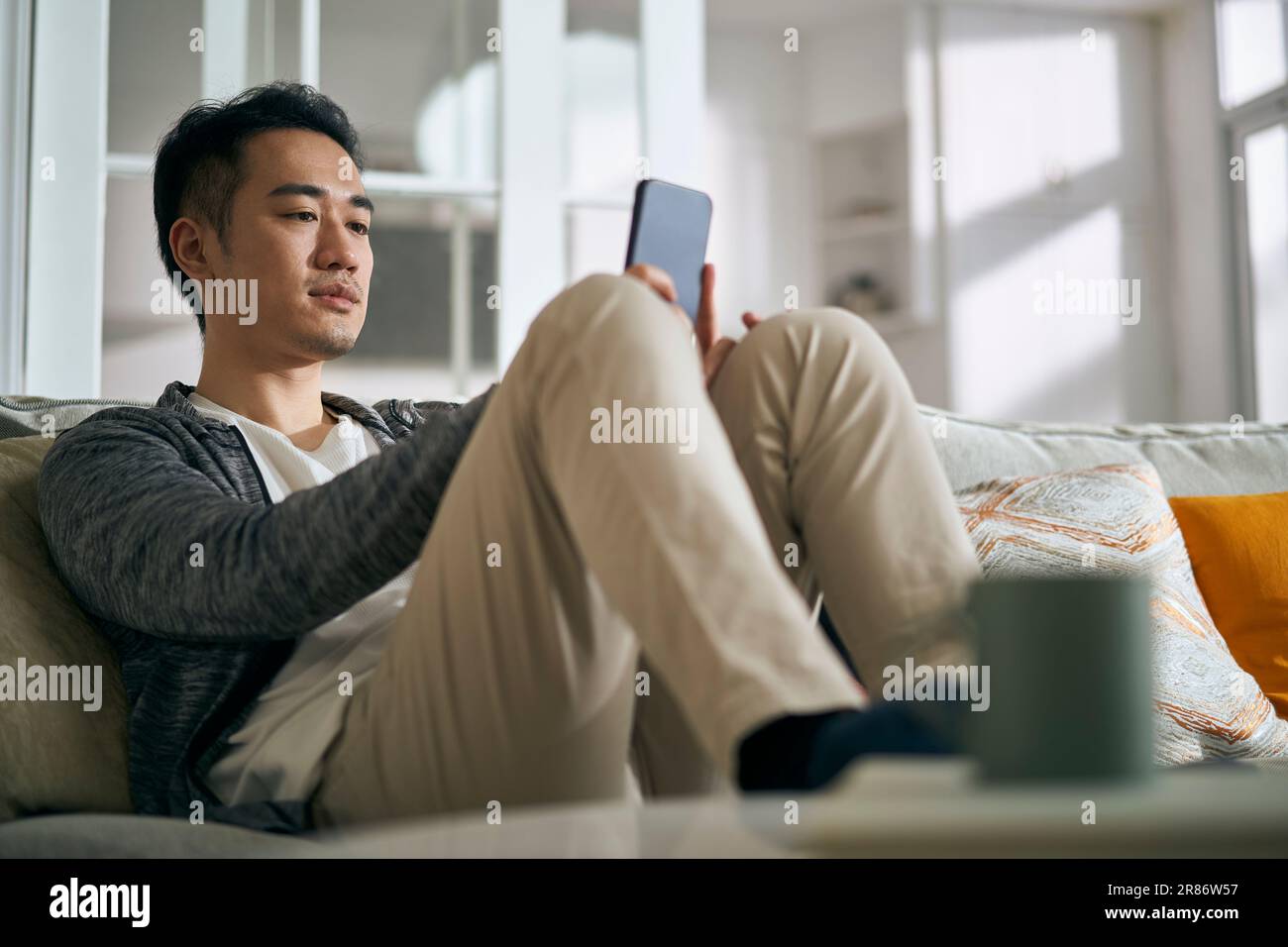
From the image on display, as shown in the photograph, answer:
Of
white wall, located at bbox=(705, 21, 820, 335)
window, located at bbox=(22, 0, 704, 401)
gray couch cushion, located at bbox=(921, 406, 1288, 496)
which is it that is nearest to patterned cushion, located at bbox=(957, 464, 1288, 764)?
gray couch cushion, located at bbox=(921, 406, 1288, 496)

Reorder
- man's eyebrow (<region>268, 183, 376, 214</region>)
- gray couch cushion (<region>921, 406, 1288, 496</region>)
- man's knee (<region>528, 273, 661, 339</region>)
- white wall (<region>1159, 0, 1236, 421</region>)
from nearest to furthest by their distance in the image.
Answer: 1. man's knee (<region>528, 273, 661, 339</region>)
2. man's eyebrow (<region>268, 183, 376, 214</region>)
3. gray couch cushion (<region>921, 406, 1288, 496</region>)
4. white wall (<region>1159, 0, 1236, 421</region>)

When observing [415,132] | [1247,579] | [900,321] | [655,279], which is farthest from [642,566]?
[900,321]

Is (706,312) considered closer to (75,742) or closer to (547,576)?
(547,576)

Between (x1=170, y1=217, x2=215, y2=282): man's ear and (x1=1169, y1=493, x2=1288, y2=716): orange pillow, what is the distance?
129 cm

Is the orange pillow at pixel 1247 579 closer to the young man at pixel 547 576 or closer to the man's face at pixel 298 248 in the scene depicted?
the young man at pixel 547 576

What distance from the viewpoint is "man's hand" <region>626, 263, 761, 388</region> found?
1.09 meters

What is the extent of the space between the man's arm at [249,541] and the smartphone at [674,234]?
0.21 metres

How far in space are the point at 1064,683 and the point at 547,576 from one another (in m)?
0.42

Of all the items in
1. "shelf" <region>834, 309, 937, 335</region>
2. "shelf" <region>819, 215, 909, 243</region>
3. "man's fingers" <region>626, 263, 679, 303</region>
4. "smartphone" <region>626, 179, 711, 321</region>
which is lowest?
"man's fingers" <region>626, 263, 679, 303</region>

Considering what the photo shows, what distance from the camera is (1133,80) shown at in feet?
18.8

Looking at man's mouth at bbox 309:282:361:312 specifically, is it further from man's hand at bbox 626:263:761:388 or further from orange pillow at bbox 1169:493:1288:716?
orange pillow at bbox 1169:493:1288:716

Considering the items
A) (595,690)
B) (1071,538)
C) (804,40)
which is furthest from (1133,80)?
(595,690)

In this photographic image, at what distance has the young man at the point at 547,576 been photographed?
0.76 metres

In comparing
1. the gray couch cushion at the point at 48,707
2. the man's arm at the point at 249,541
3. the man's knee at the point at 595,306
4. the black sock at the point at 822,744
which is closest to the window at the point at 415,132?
the gray couch cushion at the point at 48,707
